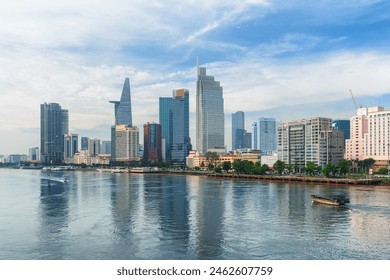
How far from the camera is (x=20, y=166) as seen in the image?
1708 inches

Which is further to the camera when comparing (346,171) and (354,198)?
(346,171)

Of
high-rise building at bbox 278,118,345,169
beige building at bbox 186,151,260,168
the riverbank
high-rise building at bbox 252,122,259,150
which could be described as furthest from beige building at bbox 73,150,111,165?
the riverbank

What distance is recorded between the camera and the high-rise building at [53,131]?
32375mm

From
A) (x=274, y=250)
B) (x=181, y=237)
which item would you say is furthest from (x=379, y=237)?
(x=181, y=237)

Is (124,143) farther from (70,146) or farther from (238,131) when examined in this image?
(238,131)

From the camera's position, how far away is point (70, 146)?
45.2 metres

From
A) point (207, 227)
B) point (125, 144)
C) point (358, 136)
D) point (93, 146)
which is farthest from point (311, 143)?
point (93, 146)

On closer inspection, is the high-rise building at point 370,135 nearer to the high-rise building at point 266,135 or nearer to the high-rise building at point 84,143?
the high-rise building at point 266,135

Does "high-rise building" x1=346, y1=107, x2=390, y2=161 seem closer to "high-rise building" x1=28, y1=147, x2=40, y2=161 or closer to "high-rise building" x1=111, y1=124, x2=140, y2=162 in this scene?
"high-rise building" x1=111, y1=124, x2=140, y2=162

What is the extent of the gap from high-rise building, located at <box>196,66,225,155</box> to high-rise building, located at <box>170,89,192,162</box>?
8.22 ft

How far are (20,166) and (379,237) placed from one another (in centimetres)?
4302

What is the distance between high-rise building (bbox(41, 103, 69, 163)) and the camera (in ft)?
106

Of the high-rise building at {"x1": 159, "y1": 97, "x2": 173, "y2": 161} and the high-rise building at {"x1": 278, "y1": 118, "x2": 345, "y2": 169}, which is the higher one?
the high-rise building at {"x1": 159, "y1": 97, "x2": 173, "y2": 161}
